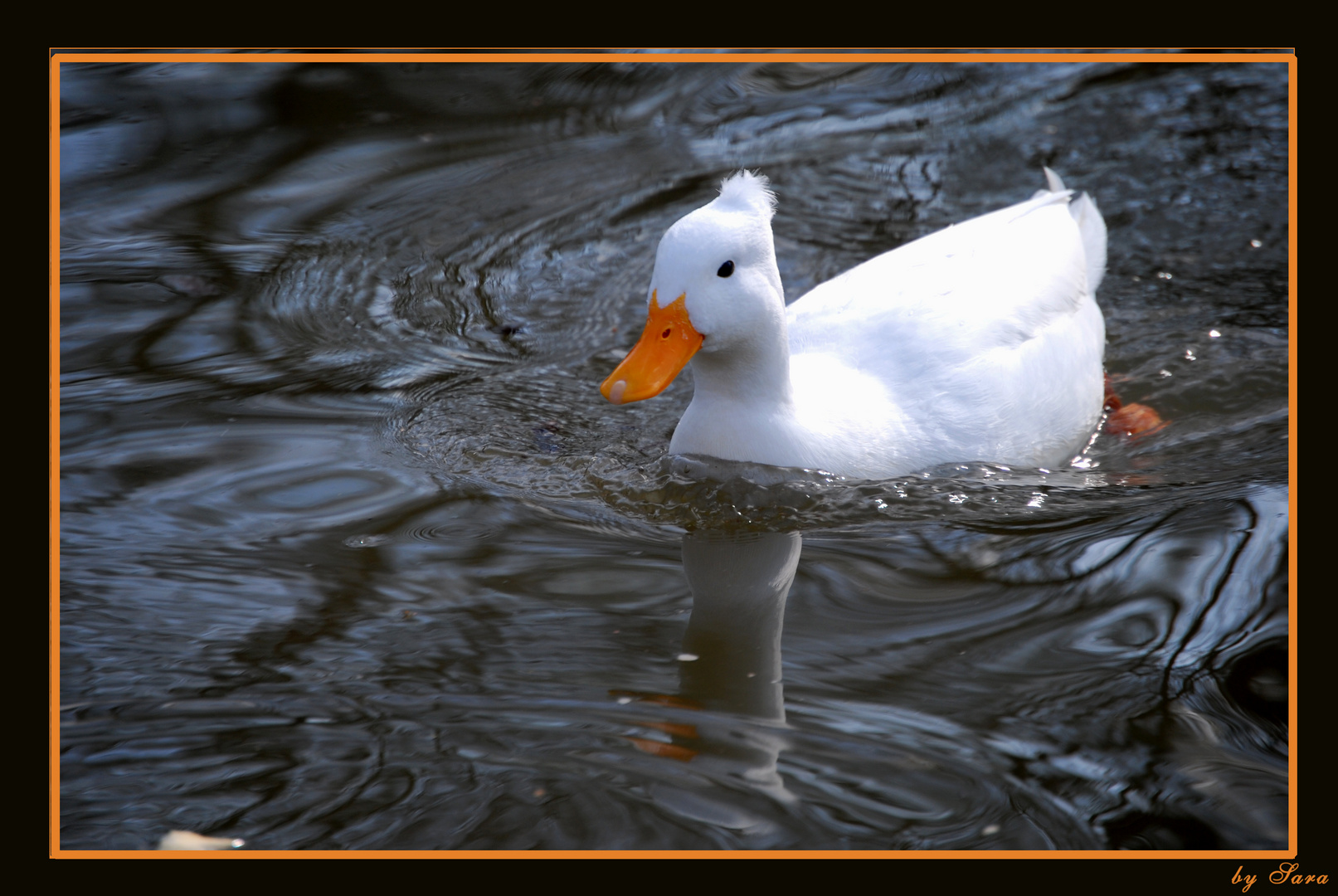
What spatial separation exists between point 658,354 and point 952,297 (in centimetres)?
128

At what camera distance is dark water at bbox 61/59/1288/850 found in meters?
2.79

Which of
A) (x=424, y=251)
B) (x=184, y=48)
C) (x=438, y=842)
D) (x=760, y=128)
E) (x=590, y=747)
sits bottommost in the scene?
(x=438, y=842)

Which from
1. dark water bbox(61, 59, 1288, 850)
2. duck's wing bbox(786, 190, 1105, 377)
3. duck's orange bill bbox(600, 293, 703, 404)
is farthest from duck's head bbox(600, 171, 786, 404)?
duck's wing bbox(786, 190, 1105, 377)

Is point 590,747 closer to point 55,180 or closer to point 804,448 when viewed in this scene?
point 804,448

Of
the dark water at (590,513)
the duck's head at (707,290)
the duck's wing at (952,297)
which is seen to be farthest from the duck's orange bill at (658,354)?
the duck's wing at (952,297)

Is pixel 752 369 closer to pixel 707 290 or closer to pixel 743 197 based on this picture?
pixel 707 290

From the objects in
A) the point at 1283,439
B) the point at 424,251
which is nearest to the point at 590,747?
the point at 1283,439

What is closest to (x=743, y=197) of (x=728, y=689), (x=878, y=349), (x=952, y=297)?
(x=878, y=349)

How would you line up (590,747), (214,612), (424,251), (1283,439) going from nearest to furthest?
1. (590,747)
2. (214,612)
3. (1283,439)
4. (424,251)

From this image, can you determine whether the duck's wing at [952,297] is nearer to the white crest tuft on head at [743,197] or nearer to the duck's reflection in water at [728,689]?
the white crest tuft on head at [743,197]

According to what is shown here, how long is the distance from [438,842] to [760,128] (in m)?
5.26

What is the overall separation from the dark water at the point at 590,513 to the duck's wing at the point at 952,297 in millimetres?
523

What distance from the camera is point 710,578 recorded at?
3639mm

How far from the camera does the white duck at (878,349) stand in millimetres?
3717
